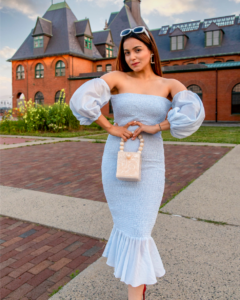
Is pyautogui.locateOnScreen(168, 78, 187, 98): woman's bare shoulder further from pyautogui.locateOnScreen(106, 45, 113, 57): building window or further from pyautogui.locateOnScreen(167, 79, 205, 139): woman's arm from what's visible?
pyautogui.locateOnScreen(106, 45, 113, 57): building window

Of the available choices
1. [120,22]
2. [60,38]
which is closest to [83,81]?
[60,38]

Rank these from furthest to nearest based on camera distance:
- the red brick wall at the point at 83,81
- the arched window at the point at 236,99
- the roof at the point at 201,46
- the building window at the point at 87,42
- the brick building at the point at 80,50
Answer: the building window at the point at 87,42
the brick building at the point at 80,50
the roof at the point at 201,46
the arched window at the point at 236,99
the red brick wall at the point at 83,81

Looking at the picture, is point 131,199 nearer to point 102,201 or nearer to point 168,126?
point 168,126

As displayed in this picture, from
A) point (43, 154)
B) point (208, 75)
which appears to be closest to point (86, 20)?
point (208, 75)

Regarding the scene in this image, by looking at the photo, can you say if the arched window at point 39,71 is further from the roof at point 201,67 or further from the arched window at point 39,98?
the roof at point 201,67

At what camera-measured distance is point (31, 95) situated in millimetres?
36125

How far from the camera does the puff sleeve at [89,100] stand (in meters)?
1.89

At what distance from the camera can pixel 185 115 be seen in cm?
184

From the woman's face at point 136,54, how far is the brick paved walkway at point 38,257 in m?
1.85

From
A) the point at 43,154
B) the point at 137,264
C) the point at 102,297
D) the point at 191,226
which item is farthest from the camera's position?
the point at 43,154

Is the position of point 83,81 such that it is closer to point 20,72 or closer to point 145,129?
point 20,72

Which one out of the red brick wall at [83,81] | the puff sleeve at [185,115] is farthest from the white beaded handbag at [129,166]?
the red brick wall at [83,81]

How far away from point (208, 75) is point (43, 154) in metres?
20.5

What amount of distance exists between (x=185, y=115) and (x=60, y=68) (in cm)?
3427
